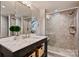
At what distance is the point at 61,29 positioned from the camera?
2.82 meters

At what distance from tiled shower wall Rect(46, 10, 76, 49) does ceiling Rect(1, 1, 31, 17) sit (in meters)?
0.78

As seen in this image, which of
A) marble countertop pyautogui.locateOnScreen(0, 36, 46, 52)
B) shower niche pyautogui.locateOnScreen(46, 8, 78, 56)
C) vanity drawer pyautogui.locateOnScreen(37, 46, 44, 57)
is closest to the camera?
marble countertop pyautogui.locateOnScreen(0, 36, 46, 52)

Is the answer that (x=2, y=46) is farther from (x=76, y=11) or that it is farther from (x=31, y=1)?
(x=76, y=11)

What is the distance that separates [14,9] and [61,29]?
1.36 metres

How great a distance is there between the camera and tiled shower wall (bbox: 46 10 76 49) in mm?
2667

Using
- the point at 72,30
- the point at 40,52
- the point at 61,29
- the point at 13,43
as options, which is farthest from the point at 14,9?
the point at 72,30

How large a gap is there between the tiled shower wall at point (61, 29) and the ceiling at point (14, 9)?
78cm

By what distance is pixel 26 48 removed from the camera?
1.55 meters

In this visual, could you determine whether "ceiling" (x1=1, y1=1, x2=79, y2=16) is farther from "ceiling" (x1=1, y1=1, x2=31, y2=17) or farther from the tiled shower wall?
the tiled shower wall

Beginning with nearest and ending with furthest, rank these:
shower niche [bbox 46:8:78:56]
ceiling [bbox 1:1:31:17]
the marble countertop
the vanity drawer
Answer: the marble countertop → ceiling [bbox 1:1:31:17] → the vanity drawer → shower niche [bbox 46:8:78:56]

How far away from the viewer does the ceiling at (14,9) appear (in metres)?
1.90

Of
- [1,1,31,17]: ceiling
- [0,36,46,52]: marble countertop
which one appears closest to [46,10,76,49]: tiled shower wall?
[1,1,31,17]: ceiling

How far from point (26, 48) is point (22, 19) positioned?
889 mm

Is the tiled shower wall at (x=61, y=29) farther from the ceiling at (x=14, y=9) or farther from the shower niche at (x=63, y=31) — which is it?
the ceiling at (x=14, y=9)
